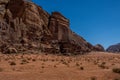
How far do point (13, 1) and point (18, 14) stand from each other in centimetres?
421

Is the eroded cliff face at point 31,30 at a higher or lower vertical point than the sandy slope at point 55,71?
higher

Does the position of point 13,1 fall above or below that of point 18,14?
above

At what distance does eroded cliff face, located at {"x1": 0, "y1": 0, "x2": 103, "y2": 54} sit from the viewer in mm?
46650

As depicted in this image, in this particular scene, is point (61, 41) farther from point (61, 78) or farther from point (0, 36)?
point (61, 78)

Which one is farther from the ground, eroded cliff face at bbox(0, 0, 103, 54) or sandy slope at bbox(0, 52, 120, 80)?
eroded cliff face at bbox(0, 0, 103, 54)

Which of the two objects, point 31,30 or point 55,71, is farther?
point 31,30

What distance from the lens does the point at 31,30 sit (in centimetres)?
5303

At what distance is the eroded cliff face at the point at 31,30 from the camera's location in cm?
4665

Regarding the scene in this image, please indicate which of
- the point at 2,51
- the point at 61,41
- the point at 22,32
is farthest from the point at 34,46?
the point at 61,41

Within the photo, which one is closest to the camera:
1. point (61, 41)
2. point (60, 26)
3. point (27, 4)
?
point (27, 4)

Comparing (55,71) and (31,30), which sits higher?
(31,30)

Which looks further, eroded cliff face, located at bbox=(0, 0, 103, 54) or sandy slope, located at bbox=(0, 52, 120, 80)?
eroded cliff face, located at bbox=(0, 0, 103, 54)

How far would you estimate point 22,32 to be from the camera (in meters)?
50.4

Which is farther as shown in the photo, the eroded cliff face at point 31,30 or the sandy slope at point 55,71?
the eroded cliff face at point 31,30
